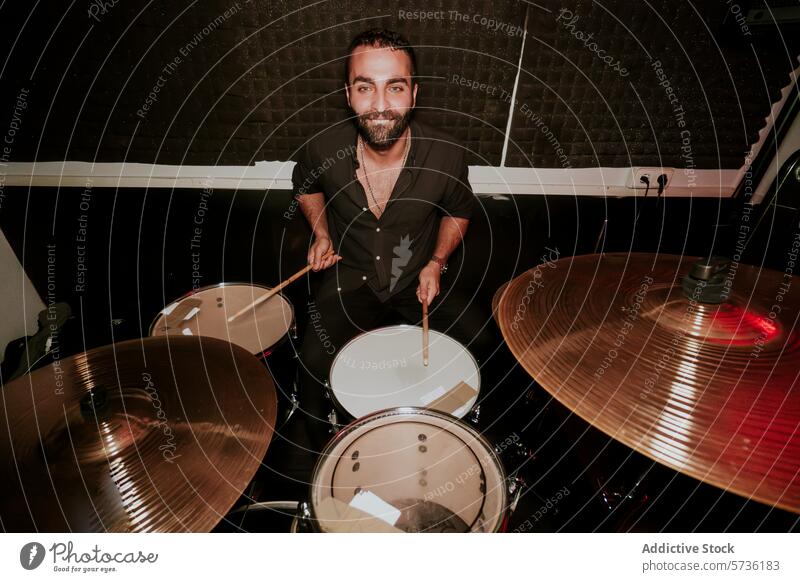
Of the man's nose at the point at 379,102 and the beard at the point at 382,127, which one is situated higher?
the man's nose at the point at 379,102

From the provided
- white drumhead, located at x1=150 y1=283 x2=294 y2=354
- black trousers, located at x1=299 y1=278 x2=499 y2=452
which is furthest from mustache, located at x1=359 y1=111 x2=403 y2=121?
white drumhead, located at x1=150 y1=283 x2=294 y2=354

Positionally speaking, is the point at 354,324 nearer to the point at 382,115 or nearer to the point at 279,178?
the point at 382,115

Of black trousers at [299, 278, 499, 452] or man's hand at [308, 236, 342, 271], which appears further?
man's hand at [308, 236, 342, 271]

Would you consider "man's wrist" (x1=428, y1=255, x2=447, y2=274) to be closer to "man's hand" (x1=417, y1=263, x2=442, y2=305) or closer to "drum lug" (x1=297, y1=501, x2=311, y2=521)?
"man's hand" (x1=417, y1=263, x2=442, y2=305)

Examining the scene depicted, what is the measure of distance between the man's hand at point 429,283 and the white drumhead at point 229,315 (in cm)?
57

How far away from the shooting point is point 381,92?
5.49 ft

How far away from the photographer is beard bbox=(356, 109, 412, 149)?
174 centimetres

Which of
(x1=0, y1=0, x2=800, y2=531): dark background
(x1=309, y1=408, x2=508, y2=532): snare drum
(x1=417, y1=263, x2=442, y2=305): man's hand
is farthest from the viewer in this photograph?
(x1=0, y1=0, x2=800, y2=531): dark background

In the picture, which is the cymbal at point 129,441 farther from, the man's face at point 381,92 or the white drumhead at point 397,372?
the man's face at point 381,92

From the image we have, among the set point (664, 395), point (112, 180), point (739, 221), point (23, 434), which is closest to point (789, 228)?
point (739, 221)

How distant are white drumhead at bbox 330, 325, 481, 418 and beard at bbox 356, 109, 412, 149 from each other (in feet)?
3.39

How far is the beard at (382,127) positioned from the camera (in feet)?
5.70

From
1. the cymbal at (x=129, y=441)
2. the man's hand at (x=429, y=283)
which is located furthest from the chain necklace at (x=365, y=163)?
the cymbal at (x=129, y=441)

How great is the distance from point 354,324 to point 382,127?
3.26ft
